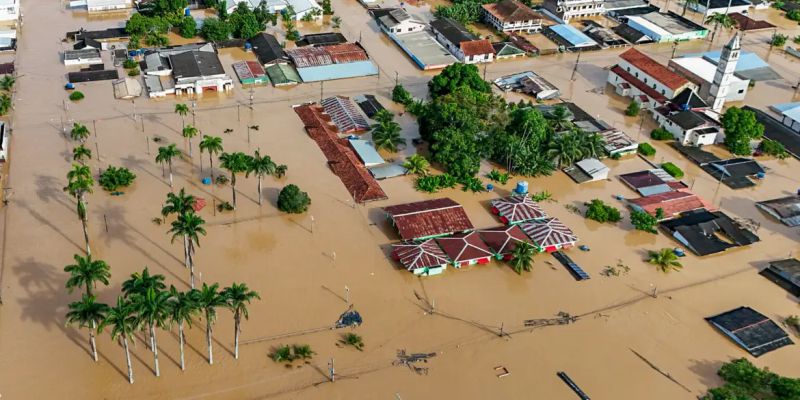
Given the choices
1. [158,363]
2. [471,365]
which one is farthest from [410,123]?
[158,363]

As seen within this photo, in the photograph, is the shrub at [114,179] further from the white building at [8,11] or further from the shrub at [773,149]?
the shrub at [773,149]

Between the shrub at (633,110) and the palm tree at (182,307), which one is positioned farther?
the shrub at (633,110)

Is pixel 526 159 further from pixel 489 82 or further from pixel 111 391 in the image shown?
pixel 111 391

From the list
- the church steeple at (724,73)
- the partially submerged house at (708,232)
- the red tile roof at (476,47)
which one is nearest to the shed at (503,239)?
the partially submerged house at (708,232)

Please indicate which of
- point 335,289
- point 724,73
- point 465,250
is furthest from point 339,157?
point 724,73

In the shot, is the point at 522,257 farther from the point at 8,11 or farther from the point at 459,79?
the point at 8,11

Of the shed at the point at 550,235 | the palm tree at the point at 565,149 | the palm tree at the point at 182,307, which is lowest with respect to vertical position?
the shed at the point at 550,235
